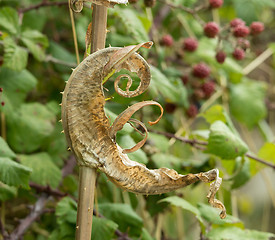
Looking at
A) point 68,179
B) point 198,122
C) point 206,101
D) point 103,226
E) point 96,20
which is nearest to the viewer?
point 96,20

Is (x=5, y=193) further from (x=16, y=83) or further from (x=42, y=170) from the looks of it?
(x=16, y=83)

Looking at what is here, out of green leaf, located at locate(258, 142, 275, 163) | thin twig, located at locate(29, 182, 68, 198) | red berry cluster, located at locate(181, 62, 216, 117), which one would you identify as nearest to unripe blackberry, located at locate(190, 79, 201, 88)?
red berry cluster, located at locate(181, 62, 216, 117)

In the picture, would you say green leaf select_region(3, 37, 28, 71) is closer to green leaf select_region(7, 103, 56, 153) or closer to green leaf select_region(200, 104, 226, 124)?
green leaf select_region(7, 103, 56, 153)

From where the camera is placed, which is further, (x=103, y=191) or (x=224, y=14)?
(x=224, y=14)

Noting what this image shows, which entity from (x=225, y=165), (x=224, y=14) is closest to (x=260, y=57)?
(x=224, y=14)

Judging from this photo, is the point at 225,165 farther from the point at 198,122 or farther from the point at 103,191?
the point at 198,122

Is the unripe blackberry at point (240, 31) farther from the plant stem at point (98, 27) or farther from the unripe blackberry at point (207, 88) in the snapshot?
the plant stem at point (98, 27)

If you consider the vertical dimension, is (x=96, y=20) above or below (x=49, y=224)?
above

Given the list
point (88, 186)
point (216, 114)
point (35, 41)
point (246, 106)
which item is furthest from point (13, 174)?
point (246, 106)
